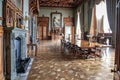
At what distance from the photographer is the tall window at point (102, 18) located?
14.9m

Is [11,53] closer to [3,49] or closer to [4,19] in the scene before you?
[3,49]

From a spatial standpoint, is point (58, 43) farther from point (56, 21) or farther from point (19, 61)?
point (19, 61)

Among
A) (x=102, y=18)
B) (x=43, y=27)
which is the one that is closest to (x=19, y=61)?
(x=102, y=18)

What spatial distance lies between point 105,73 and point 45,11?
Answer: 20.0m

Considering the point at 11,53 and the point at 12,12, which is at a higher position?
the point at 12,12

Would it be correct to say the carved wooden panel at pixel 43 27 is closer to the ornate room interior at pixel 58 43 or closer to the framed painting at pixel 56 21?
the ornate room interior at pixel 58 43

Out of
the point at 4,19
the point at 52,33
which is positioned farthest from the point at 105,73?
the point at 52,33

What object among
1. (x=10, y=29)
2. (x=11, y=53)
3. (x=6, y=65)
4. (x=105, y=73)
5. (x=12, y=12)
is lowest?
(x=105, y=73)

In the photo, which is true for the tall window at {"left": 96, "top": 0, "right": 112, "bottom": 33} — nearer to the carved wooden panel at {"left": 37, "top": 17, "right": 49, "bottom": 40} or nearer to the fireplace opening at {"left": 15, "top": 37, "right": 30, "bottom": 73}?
the fireplace opening at {"left": 15, "top": 37, "right": 30, "bottom": 73}

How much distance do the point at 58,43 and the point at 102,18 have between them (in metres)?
4.87

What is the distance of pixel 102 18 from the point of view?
15281 mm

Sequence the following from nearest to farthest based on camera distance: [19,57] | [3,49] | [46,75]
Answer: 1. [3,49]
2. [46,75]
3. [19,57]

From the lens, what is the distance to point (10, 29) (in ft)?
14.7

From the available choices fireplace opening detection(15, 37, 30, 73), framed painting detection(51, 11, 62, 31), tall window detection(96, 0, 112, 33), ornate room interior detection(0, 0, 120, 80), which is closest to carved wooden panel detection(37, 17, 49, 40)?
ornate room interior detection(0, 0, 120, 80)
